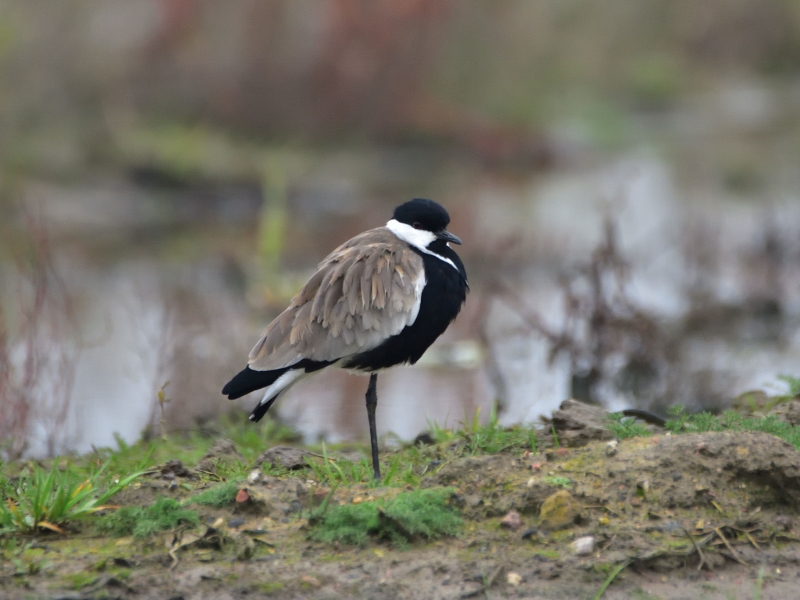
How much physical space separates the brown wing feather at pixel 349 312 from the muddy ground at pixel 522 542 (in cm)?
67

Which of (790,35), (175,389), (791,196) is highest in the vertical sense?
(790,35)

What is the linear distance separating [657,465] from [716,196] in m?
13.1

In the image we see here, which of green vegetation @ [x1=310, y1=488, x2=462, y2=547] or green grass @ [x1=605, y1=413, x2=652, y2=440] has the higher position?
green grass @ [x1=605, y1=413, x2=652, y2=440]

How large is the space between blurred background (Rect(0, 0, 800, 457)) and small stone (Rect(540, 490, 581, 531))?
169cm

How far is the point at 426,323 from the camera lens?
16.7ft

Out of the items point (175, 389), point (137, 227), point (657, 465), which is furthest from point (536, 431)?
point (137, 227)

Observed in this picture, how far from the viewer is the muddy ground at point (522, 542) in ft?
12.6

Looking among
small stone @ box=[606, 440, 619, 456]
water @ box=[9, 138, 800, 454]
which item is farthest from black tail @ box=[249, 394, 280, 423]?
small stone @ box=[606, 440, 619, 456]

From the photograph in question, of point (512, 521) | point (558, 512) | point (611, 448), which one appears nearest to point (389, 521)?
point (512, 521)

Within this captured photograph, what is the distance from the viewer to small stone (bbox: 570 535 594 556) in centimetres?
401

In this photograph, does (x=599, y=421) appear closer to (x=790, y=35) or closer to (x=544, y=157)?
(x=544, y=157)

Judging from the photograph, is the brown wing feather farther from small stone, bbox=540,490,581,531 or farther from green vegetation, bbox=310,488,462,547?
small stone, bbox=540,490,581,531

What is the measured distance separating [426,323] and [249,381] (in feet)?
2.88

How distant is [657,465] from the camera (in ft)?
14.3
